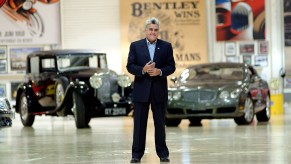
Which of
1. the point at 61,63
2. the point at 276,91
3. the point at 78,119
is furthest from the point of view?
the point at 276,91

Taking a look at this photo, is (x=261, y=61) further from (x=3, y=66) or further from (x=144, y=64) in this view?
(x=144, y=64)

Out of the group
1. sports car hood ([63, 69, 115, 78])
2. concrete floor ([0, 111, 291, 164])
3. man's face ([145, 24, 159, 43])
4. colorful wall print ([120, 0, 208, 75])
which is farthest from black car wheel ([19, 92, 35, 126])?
man's face ([145, 24, 159, 43])

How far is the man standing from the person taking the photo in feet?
34.1

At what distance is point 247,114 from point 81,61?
4.55 m

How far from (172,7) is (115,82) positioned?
10397 mm

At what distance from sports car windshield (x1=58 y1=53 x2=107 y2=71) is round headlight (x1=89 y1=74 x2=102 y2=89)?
61.4 inches

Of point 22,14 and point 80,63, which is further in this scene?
point 22,14

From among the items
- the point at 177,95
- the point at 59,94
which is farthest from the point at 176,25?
the point at 177,95

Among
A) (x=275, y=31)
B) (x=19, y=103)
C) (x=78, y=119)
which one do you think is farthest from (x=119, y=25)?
(x=78, y=119)

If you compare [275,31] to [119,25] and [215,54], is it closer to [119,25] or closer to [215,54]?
[215,54]

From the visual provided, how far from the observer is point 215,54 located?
101 ft

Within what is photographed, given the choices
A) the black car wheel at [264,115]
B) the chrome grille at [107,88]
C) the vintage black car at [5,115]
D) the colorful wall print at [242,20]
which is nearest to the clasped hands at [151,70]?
the vintage black car at [5,115]

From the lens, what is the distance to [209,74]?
2039 cm

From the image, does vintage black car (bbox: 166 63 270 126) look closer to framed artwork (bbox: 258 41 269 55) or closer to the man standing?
the man standing
